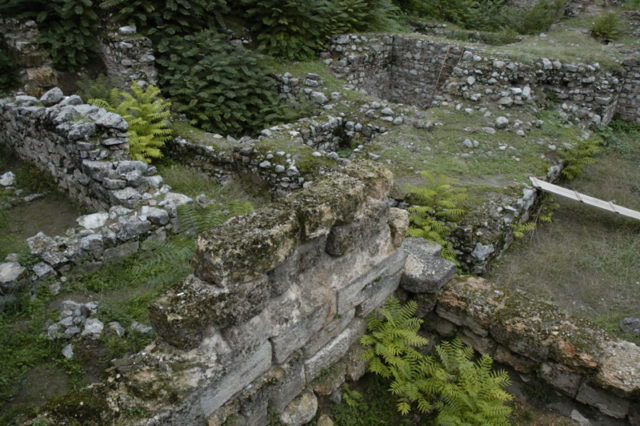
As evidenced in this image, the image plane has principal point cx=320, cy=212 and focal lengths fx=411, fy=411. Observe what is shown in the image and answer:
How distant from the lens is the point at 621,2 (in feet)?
54.7

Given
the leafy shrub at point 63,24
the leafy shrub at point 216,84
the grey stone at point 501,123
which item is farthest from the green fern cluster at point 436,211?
the leafy shrub at point 63,24

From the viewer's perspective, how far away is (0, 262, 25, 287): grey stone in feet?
15.3

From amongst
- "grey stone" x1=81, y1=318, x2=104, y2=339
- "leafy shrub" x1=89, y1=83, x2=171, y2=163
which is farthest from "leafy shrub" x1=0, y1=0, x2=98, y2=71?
"grey stone" x1=81, y1=318, x2=104, y2=339

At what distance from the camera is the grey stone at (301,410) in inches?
135

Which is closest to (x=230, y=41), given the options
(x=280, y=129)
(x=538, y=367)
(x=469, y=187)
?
(x=280, y=129)

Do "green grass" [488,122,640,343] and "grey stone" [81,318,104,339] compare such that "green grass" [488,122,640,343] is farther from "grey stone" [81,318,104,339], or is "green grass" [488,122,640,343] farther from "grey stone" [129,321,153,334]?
"grey stone" [81,318,104,339]

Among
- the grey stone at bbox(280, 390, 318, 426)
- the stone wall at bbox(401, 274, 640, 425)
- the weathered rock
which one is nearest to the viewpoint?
the grey stone at bbox(280, 390, 318, 426)

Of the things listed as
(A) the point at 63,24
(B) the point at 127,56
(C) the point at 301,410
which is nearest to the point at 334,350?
(C) the point at 301,410

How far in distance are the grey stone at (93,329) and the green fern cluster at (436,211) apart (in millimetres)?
4435

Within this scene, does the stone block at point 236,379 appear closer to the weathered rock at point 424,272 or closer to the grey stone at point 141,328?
the grey stone at point 141,328

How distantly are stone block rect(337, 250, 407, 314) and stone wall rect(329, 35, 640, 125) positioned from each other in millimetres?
8414

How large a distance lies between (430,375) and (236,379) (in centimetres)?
200

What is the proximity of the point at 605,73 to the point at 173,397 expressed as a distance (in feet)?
45.7

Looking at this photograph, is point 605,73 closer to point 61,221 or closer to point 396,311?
point 396,311
